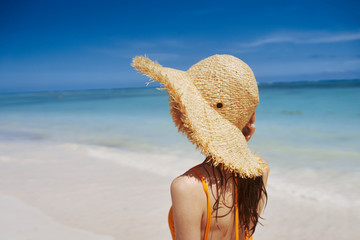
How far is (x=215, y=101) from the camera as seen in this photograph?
1.13 m

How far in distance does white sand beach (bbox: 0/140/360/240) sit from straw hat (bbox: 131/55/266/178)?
2323 mm

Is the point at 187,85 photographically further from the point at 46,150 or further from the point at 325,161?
the point at 46,150

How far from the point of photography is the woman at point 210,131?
1084 mm

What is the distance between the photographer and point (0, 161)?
17.9 ft

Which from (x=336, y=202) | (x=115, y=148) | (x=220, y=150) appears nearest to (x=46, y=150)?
(x=115, y=148)

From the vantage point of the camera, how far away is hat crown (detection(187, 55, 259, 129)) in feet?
3.68

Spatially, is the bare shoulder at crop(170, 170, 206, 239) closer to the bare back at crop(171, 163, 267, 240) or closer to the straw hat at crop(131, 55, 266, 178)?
the bare back at crop(171, 163, 267, 240)

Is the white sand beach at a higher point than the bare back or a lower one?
lower

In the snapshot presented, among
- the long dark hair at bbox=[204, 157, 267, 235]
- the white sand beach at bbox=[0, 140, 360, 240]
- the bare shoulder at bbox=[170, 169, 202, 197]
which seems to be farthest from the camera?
the white sand beach at bbox=[0, 140, 360, 240]

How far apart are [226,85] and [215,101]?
0.26 feet

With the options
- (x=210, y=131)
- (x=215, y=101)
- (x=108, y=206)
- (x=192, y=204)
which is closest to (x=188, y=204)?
(x=192, y=204)

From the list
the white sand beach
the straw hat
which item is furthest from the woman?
the white sand beach

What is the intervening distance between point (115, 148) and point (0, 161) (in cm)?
240

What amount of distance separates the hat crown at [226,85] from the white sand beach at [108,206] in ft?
7.85
